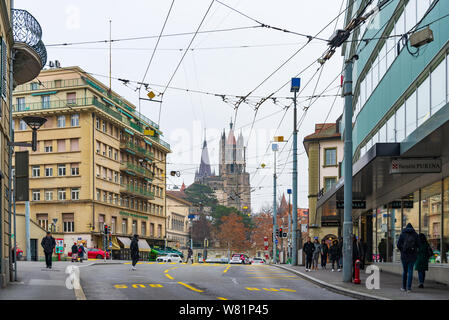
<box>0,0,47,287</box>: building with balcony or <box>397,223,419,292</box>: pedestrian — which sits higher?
<box>0,0,47,287</box>: building with balcony

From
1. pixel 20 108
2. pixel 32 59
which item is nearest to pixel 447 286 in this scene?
pixel 32 59

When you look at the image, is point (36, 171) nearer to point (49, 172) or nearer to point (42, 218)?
point (49, 172)

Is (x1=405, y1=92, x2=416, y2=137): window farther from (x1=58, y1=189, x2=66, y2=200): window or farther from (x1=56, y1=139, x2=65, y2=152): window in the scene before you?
(x1=56, y1=139, x2=65, y2=152): window

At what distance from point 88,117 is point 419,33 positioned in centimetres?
5500

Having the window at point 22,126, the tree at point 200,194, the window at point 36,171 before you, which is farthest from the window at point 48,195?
the tree at point 200,194

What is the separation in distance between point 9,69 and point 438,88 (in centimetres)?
1241

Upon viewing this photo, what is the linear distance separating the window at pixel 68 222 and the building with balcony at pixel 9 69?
46.7 metres

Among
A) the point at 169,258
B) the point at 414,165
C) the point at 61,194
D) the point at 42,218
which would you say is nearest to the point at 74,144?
the point at 61,194

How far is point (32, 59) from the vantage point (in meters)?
20.8

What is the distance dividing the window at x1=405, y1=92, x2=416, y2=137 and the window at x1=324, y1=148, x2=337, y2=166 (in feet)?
140

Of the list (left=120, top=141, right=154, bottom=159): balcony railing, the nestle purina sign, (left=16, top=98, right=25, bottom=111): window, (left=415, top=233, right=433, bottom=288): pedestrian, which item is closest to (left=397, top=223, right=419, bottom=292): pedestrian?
(left=415, top=233, right=433, bottom=288): pedestrian

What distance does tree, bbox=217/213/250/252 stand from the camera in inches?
4606

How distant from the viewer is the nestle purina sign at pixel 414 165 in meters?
18.5
